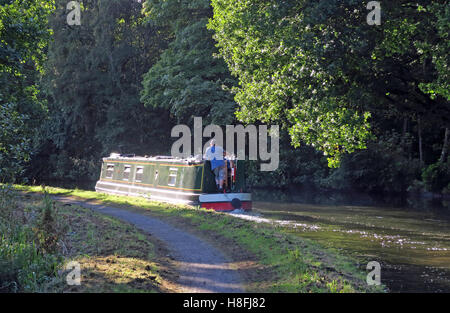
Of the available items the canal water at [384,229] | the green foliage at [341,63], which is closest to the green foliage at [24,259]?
the canal water at [384,229]

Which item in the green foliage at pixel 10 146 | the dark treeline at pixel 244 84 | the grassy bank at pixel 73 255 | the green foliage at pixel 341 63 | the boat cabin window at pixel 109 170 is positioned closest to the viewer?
the grassy bank at pixel 73 255

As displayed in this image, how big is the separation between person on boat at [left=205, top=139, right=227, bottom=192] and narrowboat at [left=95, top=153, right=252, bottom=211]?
16cm

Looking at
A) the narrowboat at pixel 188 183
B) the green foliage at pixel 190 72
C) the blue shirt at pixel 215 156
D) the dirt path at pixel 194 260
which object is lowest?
the dirt path at pixel 194 260

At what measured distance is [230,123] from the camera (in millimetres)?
28453

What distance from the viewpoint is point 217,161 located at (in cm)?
1952

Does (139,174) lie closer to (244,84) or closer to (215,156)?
(215,156)

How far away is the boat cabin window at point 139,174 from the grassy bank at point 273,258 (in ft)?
25.1

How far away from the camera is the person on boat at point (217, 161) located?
19250 millimetres

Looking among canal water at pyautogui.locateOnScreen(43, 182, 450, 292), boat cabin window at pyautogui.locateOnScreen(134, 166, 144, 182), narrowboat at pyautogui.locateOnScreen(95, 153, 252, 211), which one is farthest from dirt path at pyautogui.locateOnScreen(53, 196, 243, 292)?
boat cabin window at pyautogui.locateOnScreen(134, 166, 144, 182)

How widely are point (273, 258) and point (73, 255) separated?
147 inches

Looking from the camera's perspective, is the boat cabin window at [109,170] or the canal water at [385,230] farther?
the boat cabin window at [109,170]

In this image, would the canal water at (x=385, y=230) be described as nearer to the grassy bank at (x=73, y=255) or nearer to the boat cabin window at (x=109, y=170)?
the grassy bank at (x=73, y=255)

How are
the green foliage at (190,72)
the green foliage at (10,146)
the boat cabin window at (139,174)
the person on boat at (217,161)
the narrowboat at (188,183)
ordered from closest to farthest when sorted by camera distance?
the green foliage at (10,146) < the person on boat at (217,161) < the narrowboat at (188,183) < the boat cabin window at (139,174) < the green foliage at (190,72)

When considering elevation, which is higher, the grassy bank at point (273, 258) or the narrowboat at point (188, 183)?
the narrowboat at point (188, 183)
